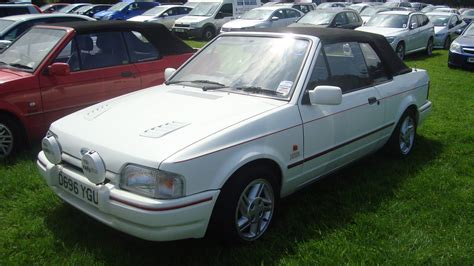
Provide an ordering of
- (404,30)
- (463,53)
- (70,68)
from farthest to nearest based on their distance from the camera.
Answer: (404,30) → (463,53) → (70,68)

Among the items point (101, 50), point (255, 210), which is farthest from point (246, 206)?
point (101, 50)

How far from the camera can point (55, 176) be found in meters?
3.38

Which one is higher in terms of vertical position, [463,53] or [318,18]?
[318,18]

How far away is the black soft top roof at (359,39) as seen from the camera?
4.22 m

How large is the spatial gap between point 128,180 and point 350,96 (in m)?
2.25

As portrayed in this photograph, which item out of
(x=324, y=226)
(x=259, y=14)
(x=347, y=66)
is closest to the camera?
(x=324, y=226)

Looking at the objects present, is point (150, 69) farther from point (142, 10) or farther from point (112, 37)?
point (142, 10)

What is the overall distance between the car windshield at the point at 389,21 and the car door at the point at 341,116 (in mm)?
11246

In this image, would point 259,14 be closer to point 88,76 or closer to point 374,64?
point 88,76

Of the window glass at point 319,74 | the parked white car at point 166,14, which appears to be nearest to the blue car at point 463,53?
Result: the window glass at point 319,74

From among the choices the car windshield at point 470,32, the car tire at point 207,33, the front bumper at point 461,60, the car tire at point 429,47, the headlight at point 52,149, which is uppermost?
the headlight at point 52,149

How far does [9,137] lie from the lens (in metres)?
5.16

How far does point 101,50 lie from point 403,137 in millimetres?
3982

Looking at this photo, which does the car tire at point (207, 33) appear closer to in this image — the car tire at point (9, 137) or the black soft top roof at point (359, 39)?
the car tire at point (9, 137)
